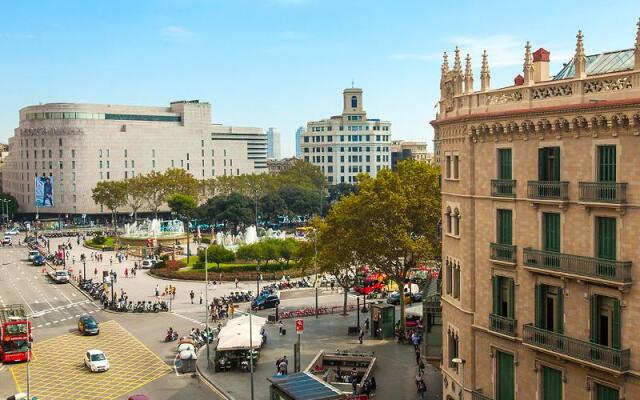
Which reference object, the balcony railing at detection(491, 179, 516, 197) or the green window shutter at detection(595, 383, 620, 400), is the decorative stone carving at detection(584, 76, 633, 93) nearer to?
the balcony railing at detection(491, 179, 516, 197)

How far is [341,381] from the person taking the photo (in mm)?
51594

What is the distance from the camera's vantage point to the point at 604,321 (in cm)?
3080

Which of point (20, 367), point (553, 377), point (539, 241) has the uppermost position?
point (539, 241)

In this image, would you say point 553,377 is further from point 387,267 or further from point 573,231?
point 387,267

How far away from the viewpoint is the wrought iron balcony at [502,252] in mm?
35031

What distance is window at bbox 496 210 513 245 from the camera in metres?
35.5

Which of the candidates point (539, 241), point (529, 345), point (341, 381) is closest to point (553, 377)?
point (529, 345)

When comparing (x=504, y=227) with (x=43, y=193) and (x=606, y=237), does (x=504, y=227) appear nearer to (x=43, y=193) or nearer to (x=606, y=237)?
(x=606, y=237)

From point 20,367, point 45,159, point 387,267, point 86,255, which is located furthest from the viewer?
point 45,159

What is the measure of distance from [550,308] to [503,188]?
585 cm

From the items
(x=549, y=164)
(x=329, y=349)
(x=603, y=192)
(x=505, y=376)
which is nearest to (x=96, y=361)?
(x=329, y=349)

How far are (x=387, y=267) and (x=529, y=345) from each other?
2884 cm

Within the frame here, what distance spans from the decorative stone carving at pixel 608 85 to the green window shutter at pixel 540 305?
885 centimetres

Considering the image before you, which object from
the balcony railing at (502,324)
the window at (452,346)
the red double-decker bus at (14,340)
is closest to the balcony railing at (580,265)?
the balcony railing at (502,324)
